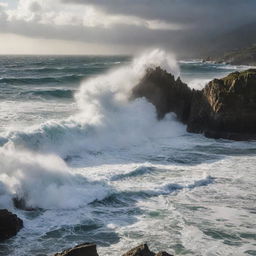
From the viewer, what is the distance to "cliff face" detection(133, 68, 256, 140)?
27672mm

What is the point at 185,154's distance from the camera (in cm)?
2411

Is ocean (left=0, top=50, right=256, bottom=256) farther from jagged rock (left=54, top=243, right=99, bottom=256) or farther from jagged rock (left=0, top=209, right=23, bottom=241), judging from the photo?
jagged rock (left=54, top=243, right=99, bottom=256)

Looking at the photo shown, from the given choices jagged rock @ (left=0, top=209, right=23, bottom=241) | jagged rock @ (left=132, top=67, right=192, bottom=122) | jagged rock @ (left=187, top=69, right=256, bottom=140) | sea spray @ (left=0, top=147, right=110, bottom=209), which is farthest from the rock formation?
jagged rock @ (left=132, top=67, right=192, bottom=122)

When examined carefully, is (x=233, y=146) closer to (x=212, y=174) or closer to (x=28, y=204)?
(x=212, y=174)

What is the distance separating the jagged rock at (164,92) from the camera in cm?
3161

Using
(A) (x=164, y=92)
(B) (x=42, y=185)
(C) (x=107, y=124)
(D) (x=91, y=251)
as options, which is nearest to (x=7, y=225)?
(B) (x=42, y=185)

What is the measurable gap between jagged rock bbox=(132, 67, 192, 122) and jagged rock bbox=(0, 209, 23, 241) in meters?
19.6

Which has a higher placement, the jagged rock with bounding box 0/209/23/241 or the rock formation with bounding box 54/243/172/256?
the rock formation with bounding box 54/243/172/256

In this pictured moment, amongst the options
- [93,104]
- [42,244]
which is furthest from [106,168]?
[93,104]

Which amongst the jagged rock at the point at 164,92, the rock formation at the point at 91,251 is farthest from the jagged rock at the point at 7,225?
the jagged rock at the point at 164,92

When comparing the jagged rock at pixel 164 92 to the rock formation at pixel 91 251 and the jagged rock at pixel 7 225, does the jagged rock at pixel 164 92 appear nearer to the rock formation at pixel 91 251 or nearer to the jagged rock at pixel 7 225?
the jagged rock at pixel 7 225

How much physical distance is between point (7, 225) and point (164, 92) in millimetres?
20810

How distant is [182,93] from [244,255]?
20.3m

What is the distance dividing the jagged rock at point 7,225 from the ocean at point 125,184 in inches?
10.7
